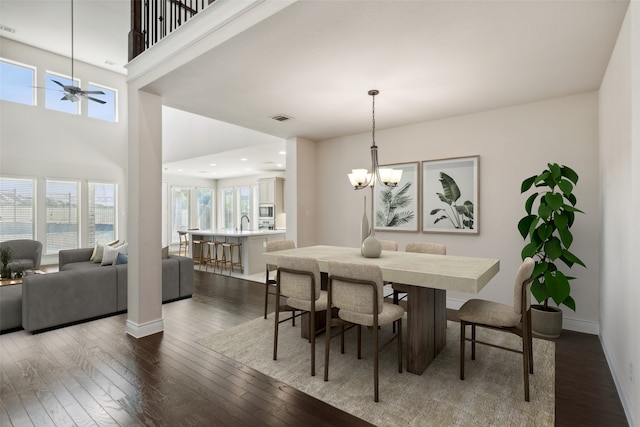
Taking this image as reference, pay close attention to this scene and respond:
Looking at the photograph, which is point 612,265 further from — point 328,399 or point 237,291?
point 237,291

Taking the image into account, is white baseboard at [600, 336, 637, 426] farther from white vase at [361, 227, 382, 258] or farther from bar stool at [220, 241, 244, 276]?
bar stool at [220, 241, 244, 276]

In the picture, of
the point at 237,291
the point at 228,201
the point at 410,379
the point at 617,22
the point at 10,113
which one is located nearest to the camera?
the point at 617,22

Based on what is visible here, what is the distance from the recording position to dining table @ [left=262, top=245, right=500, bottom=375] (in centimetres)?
219

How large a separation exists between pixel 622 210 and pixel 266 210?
28.2 feet

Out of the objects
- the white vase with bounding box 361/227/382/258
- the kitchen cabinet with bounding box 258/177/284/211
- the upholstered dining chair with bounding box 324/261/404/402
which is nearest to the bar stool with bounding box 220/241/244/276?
the kitchen cabinet with bounding box 258/177/284/211

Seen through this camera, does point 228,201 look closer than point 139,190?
No

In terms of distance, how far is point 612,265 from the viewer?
2617mm

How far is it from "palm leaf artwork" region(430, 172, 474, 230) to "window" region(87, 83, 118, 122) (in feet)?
28.4

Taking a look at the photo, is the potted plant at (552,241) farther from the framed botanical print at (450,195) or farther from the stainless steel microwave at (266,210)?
the stainless steel microwave at (266,210)

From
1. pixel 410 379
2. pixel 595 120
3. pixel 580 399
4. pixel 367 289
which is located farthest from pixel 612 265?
pixel 367 289

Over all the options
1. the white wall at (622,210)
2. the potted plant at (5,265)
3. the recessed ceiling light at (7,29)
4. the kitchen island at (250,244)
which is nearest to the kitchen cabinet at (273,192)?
the kitchen island at (250,244)

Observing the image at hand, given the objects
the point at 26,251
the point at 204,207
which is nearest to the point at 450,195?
the point at 26,251

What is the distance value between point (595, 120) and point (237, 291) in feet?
17.4

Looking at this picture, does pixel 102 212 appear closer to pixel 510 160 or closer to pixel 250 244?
pixel 250 244
